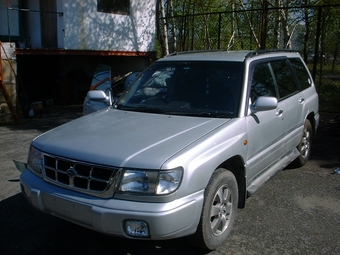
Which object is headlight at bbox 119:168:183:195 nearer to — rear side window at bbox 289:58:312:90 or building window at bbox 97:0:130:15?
rear side window at bbox 289:58:312:90

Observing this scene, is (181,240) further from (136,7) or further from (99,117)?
(136,7)

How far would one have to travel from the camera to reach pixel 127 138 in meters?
3.54

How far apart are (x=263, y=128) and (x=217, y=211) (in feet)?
4.15

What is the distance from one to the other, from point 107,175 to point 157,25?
536 inches

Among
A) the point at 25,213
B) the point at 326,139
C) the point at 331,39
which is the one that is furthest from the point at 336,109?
the point at 25,213

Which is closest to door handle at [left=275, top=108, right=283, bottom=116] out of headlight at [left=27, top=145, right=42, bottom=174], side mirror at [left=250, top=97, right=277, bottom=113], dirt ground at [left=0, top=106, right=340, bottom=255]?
side mirror at [left=250, top=97, right=277, bottom=113]

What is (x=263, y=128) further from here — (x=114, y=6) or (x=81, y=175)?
(x=114, y=6)

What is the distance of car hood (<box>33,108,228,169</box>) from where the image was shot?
318 centimetres

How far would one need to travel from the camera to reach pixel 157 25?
16.0m

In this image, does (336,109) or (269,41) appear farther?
(269,41)

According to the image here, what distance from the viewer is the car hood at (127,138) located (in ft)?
10.4

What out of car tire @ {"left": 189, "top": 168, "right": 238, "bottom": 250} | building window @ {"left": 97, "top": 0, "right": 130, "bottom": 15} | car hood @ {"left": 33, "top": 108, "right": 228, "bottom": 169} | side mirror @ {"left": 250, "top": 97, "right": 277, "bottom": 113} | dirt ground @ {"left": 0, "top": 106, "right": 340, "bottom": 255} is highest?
building window @ {"left": 97, "top": 0, "right": 130, "bottom": 15}

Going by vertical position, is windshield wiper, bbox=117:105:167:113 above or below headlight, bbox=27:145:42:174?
above

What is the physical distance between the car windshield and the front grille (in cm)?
130
